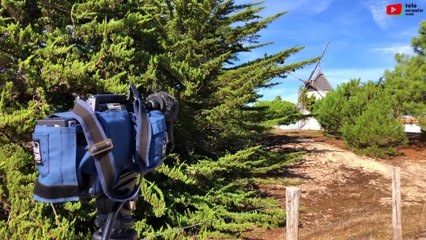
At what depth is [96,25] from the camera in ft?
19.3

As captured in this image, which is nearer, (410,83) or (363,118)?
(363,118)

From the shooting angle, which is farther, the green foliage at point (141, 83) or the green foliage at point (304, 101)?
the green foliage at point (304, 101)

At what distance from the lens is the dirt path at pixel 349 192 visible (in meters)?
7.66

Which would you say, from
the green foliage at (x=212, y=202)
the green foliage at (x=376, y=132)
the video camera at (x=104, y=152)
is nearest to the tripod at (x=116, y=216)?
the video camera at (x=104, y=152)

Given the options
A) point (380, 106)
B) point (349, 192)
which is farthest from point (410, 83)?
point (349, 192)

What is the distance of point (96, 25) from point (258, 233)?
5.57 metres

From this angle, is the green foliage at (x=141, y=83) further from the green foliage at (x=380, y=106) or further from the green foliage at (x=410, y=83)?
the green foliage at (x=410, y=83)

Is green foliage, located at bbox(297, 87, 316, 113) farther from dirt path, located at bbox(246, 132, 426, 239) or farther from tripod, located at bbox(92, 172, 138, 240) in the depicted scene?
tripod, located at bbox(92, 172, 138, 240)

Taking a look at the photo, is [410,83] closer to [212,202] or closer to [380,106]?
[380,106]

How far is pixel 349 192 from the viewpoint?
11852 mm

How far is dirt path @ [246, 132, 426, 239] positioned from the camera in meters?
7.66

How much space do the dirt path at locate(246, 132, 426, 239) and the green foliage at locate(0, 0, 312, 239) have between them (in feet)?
5.42

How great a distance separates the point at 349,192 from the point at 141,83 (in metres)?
8.51

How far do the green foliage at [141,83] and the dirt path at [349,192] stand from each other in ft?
5.42
